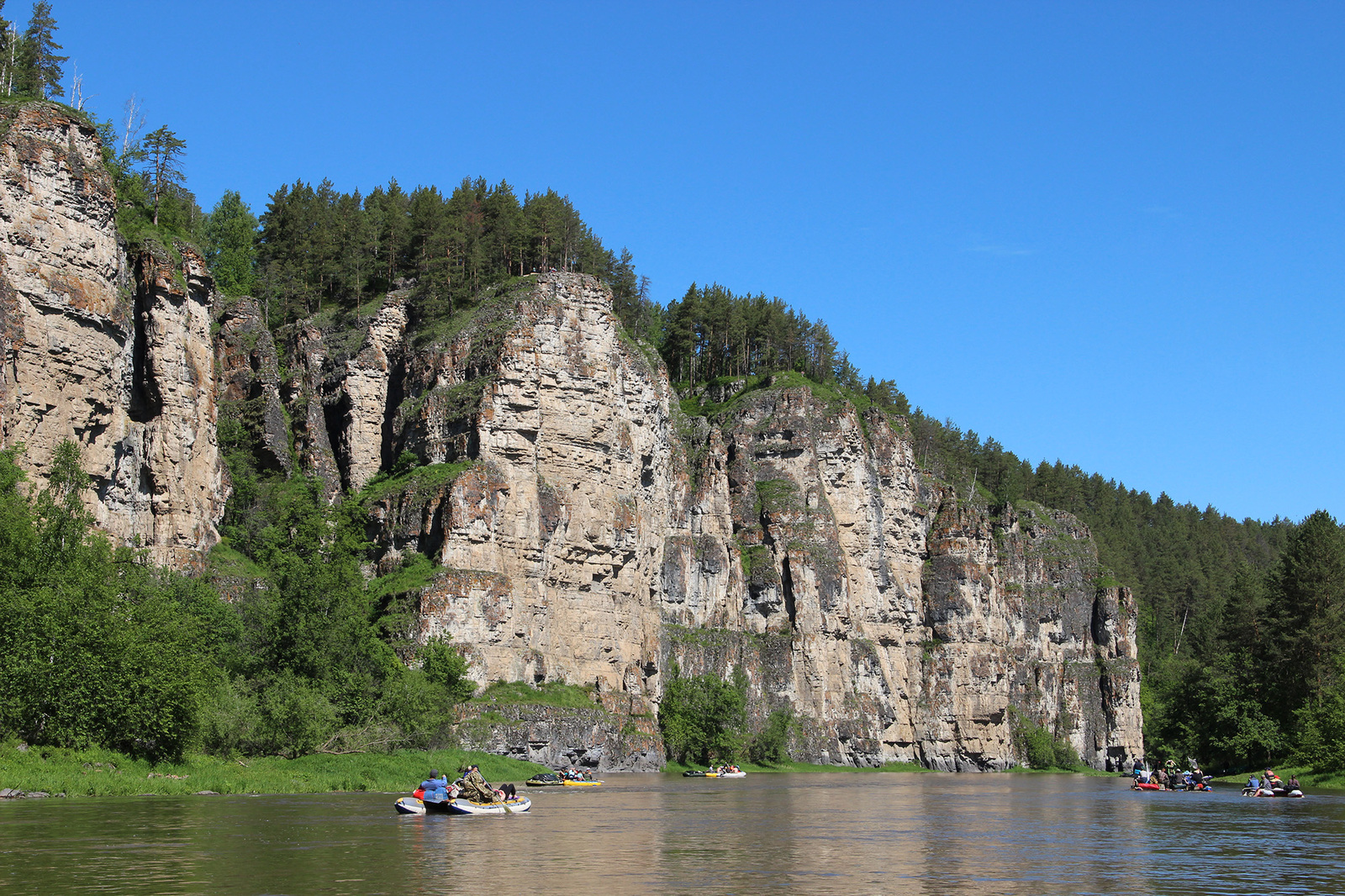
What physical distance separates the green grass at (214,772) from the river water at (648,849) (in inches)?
52.9

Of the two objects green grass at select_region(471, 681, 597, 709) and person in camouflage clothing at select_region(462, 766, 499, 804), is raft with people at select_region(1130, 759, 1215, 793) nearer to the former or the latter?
green grass at select_region(471, 681, 597, 709)

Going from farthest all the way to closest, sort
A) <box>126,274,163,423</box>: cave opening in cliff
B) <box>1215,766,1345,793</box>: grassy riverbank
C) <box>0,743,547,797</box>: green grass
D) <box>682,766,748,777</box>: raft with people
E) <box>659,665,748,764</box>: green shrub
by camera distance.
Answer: <box>659,665,748,764</box>: green shrub
<box>682,766,748,777</box>: raft with people
<box>1215,766,1345,793</box>: grassy riverbank
<box>126,274,163,423</box>: cave opening in cliff
<box>0,743,547,797</box>: green grass

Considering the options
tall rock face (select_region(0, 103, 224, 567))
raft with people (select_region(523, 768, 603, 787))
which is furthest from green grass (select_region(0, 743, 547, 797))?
tall rock face (select_region(0, 103, 224, 567))

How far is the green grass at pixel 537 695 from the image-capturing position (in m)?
83.6

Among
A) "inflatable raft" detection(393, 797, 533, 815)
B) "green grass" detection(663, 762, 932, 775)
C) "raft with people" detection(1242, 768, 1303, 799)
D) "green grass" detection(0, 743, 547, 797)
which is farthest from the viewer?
"green grass" detection(663, 762, 932, 775)

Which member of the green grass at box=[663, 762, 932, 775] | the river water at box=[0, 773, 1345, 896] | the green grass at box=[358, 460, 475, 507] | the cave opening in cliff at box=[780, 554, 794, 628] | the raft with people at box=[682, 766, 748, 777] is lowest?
the green grass at box=[663, 762, 932, 775]

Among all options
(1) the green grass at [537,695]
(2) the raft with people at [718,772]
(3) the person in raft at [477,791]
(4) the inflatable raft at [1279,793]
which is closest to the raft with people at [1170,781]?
(4) the inflatable raft at [1279,793]

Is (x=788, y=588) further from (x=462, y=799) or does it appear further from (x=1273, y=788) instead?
(x=462, y=799)

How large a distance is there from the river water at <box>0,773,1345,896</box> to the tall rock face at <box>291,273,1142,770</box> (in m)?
36.3

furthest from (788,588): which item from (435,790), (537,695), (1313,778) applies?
(435,790)

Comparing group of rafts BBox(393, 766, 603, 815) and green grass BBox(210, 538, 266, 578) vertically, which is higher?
green grass BBox(210, 538, 266, 578)

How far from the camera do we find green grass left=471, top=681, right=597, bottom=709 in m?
83.6

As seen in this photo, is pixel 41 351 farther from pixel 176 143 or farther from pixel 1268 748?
pixel 1268 748

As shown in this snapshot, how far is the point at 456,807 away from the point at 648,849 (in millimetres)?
12484
